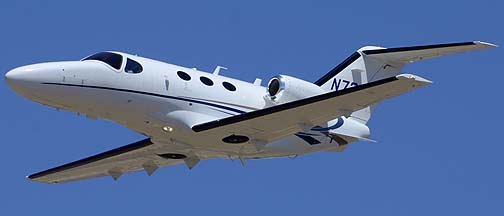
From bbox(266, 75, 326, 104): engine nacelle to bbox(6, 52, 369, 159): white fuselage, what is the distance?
36 cm

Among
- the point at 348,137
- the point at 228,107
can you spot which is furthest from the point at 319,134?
the point at 228,107

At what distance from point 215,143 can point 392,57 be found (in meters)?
4.62

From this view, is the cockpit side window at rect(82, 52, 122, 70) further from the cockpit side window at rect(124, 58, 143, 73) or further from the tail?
the tail

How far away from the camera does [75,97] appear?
2444 cm

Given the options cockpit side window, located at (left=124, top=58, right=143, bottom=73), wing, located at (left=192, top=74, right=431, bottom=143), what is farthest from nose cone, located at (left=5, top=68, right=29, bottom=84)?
wing, located at (left=192, top=74, right=431, bottom=143)

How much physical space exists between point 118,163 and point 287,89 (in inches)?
198

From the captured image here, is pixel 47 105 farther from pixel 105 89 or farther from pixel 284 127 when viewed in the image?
pixel 284 127

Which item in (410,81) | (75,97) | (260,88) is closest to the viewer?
(410,81)

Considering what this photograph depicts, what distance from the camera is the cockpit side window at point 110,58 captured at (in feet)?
81.6

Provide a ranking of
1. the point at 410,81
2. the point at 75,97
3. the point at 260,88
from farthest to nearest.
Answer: the point at 260,88, the point at 75,97, the point at 410,81

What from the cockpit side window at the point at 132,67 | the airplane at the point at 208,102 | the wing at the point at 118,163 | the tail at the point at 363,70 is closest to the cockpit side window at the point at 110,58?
the airplane at the point at 208,102

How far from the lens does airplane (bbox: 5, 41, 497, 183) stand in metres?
24.1

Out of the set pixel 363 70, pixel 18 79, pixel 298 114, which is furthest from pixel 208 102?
pixel 363 70

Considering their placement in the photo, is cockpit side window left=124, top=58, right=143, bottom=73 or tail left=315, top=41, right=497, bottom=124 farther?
tail left=315, top=41, right=497, bottom=124
